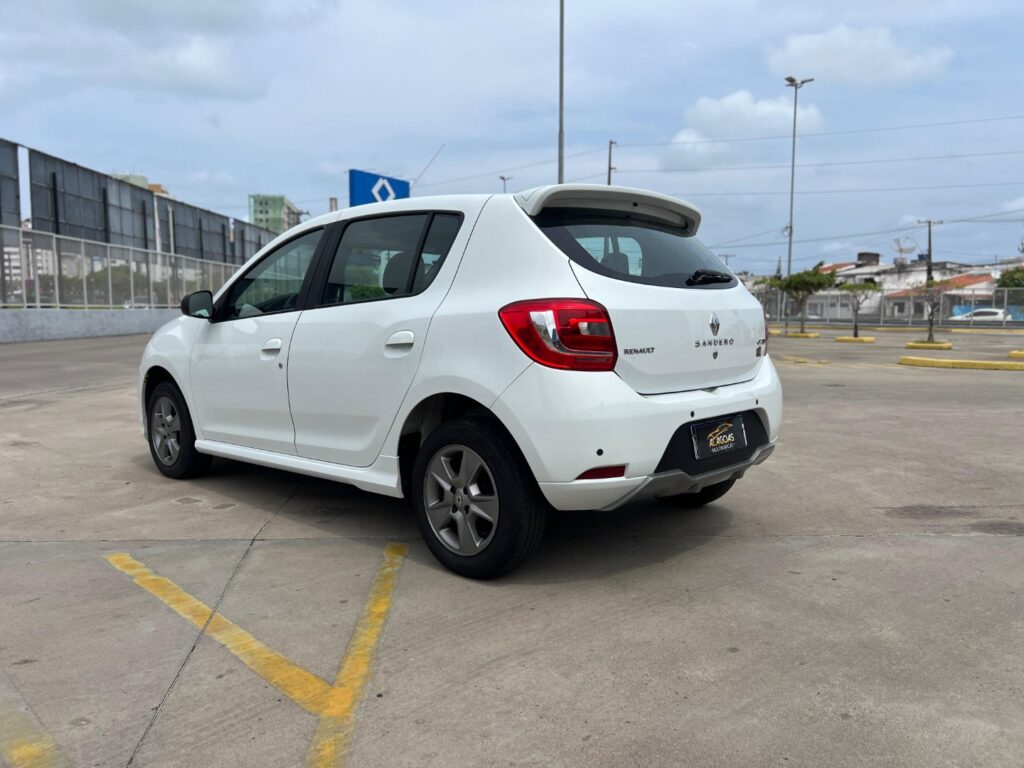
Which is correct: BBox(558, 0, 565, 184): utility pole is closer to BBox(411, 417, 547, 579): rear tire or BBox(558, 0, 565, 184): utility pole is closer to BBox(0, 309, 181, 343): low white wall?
BBox(0, 309, 181, 343): low white wall

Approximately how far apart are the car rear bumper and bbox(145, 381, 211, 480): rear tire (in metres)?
3.02

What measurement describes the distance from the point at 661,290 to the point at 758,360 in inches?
36.3

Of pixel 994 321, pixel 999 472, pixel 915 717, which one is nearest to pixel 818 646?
pixel 915 717

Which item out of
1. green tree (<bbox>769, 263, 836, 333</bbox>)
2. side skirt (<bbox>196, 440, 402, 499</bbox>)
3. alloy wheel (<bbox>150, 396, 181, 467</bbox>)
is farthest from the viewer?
green tree (<bbox>769, 263, 836, 333</bbox>)

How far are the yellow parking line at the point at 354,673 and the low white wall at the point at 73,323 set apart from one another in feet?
69.1

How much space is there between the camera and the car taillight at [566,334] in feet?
10.8

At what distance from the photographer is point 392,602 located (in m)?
3.47

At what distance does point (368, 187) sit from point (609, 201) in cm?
778

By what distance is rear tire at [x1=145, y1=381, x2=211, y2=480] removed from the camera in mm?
5512

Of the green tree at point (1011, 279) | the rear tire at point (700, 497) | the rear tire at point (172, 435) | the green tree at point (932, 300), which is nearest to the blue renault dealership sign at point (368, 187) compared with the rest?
the rear tire at point (172, 435)

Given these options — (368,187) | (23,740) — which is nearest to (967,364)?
(368,187)

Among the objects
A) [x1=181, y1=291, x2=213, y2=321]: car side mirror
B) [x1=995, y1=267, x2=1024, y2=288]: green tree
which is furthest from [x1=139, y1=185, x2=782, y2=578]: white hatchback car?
[x1=995, y1=267, x2=1024, y2=288]: green tree

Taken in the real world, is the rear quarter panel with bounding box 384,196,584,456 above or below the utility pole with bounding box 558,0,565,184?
below

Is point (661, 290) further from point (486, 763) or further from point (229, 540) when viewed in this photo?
point (229, 540)
